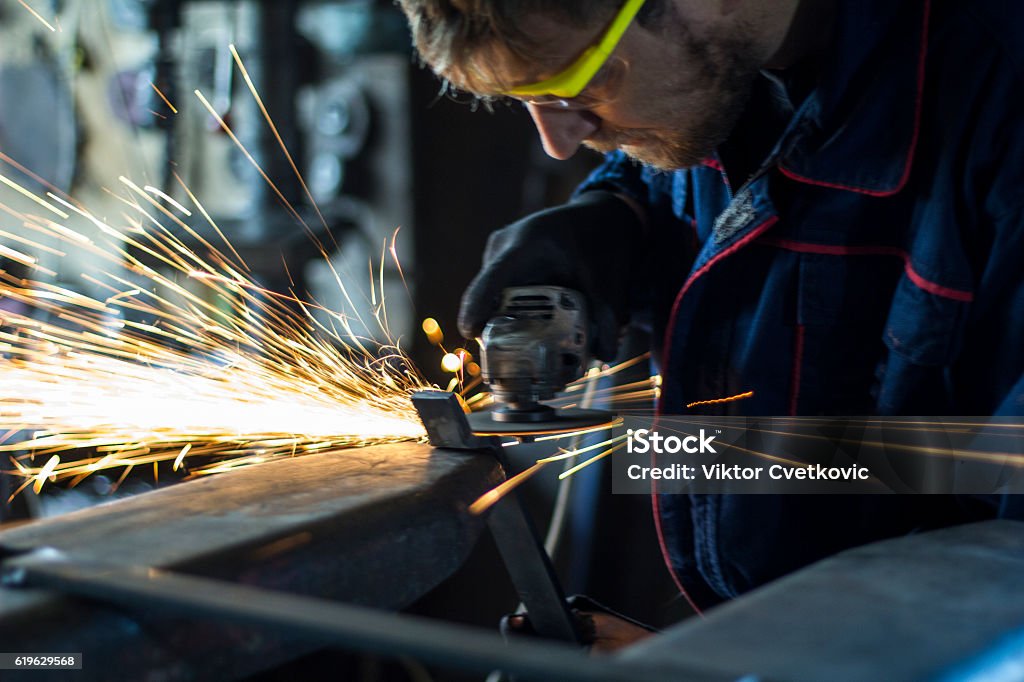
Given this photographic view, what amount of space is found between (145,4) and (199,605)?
376 cm

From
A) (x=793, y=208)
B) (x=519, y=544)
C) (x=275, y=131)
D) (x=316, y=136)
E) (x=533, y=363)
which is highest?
(x=316, y=136)

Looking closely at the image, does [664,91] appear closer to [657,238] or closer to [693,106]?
[693,106]

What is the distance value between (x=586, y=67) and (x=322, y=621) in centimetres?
92

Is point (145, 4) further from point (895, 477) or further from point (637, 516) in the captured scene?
point (895, 477)

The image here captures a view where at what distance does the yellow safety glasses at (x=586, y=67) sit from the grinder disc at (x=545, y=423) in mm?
490

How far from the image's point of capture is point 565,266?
1.57 metres

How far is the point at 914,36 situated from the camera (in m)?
A: 1.32

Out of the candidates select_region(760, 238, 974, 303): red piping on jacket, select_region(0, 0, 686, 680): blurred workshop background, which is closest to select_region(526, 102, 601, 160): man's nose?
select_region(760, 238, 974, 303): red piping on jacket

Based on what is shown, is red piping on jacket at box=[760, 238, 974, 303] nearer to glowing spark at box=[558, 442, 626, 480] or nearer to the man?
the man

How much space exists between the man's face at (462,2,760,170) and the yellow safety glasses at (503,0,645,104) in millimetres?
13

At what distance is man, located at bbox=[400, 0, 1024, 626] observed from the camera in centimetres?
123

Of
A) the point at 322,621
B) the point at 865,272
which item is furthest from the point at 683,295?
the point at 322,621

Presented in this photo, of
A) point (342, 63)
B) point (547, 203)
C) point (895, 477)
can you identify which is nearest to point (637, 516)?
point (895, 477)

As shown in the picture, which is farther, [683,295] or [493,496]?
[683,295]
